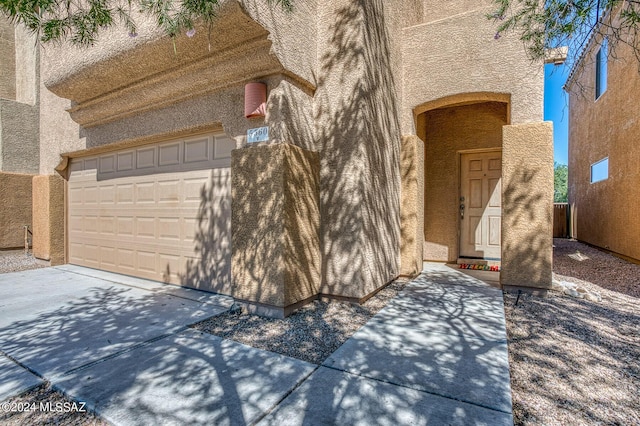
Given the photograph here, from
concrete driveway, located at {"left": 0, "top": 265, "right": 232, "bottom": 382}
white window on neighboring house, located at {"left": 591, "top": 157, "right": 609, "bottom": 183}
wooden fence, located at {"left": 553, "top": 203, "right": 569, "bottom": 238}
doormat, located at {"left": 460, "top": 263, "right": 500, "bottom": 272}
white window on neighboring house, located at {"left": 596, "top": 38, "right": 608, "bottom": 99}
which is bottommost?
concrete driveway, located at {"left": 0, "top": 265, "right": 232, "bottom": 382}

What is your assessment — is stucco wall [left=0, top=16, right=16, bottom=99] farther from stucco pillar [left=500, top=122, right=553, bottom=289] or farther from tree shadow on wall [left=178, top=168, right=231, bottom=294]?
stucco pillar [left=500, top=122, right=553, bottom=289]

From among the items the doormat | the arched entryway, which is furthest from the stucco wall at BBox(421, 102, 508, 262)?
the doormat

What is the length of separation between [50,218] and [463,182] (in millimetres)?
9367

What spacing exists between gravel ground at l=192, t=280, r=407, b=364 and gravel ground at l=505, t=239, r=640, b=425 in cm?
159

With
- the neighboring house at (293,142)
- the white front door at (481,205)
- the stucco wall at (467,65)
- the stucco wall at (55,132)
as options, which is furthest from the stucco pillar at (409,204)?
the stucco wall at (55,132)

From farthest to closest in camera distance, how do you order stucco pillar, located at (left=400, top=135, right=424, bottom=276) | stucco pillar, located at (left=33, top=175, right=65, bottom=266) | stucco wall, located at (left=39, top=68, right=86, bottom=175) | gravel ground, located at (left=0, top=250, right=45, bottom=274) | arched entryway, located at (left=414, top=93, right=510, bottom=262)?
stucco pillar, located at (left=33, top=175, right=65, bottom=266)
gravel ground, located at (left=0, top=250, right=45, bottom=274)
arched entryway, located at (left=414, top=93, right=510, bottom=262)
stucco wall, located at (left=39, top=68, right=86, bottom=175)
stucco pillar, located at (left=400, top=135, right=424, bottom=276)

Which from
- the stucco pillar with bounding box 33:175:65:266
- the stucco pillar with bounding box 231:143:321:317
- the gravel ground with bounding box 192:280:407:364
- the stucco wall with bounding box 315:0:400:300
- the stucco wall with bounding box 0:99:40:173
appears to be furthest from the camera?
the stucco wall with bounding box 0:99:40:173

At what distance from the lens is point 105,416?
7.22 feet

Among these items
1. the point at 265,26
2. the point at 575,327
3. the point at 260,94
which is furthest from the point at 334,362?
the point at 265,26

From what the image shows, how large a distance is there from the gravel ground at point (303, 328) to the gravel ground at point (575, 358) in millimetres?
1592

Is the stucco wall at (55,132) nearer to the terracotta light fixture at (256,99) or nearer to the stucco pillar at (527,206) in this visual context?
the terracotta light fixture at (256,99)

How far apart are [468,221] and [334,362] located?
5866 millimetres

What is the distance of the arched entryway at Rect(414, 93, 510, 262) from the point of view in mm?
7250

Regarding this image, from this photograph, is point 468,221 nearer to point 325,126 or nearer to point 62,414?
point 325,126
